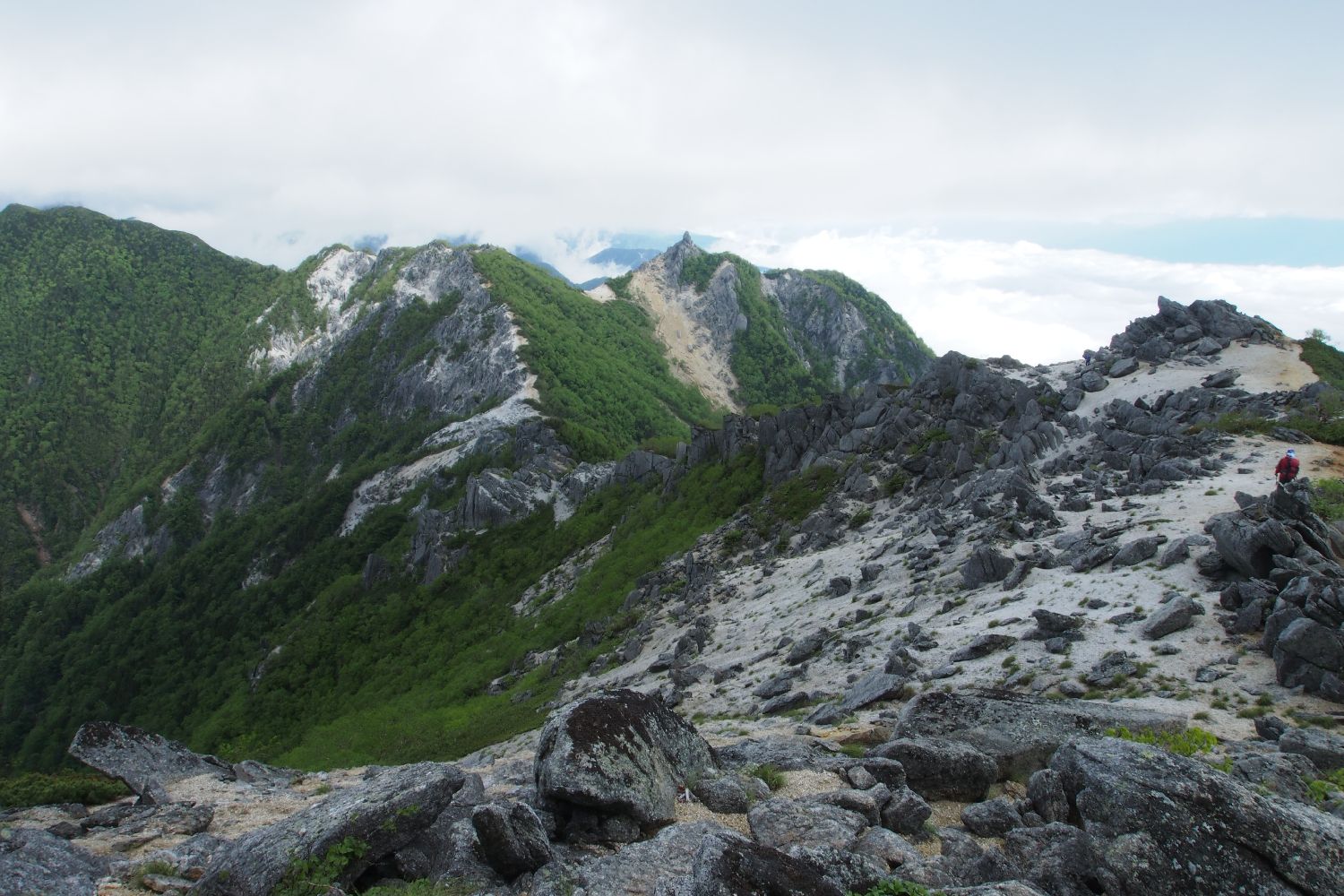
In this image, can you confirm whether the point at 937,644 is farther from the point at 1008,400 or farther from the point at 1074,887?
the point at 1008,400

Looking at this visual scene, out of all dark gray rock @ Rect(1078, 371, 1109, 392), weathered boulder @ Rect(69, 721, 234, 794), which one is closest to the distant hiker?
dark gray rock @ Rect(1078, 371, 1109, 392)

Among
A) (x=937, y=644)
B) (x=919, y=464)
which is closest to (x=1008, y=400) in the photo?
(x=919, y=464)

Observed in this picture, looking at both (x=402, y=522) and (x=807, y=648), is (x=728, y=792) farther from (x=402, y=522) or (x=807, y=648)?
(x=402, y=522)

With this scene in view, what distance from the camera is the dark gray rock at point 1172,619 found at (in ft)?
52.5

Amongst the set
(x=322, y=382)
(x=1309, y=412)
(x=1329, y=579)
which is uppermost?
(x=322, y=382)

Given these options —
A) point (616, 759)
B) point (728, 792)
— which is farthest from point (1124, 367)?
point (616, 759)

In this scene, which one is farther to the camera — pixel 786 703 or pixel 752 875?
pixel 786 703

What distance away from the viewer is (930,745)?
421 inches

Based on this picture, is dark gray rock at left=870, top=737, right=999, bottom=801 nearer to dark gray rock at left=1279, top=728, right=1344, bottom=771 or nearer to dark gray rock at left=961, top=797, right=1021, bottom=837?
dark gray rock at left=961, top=797, right=1021, bottom=837

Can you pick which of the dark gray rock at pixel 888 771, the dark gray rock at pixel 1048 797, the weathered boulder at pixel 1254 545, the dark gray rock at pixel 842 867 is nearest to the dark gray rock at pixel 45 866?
the dark gray rock at pixel 842 867

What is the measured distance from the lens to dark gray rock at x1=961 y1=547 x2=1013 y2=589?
2236cm

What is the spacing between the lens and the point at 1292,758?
404 inches

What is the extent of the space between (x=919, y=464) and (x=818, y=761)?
27939 millimetres

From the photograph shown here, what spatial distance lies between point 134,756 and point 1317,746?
2076 centimetres
